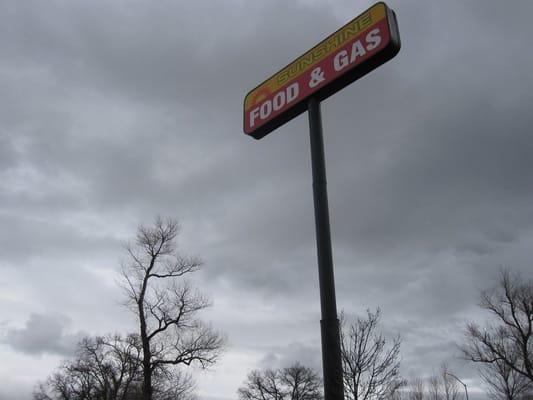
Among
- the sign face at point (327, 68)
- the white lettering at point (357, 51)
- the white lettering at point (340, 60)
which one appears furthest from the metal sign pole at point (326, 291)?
the white lettering at point (357, 51)

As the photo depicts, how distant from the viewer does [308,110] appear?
5.57 meters

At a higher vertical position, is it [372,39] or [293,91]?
[372,39]

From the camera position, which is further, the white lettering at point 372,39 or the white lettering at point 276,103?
the white lettering at point 276,103

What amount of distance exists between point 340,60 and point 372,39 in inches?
16.1

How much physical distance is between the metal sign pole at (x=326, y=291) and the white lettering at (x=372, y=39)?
121 centimetres

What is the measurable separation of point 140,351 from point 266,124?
21.9 meters

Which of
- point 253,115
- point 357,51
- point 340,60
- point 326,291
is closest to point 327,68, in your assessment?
point 340,60

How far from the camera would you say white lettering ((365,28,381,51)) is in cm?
509

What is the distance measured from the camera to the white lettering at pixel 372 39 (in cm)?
509

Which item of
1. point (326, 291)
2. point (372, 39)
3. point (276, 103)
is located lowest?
point (326, 291)

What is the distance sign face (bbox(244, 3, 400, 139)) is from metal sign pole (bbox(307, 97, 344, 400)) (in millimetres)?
818

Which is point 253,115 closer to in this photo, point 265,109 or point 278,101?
point 265,109

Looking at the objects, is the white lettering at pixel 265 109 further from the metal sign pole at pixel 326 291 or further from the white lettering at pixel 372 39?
the white lettering at pixel 372 39

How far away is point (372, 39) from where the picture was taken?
5148mm
